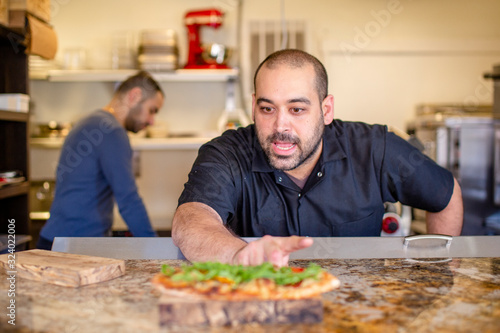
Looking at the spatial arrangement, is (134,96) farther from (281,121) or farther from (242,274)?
(242,274)

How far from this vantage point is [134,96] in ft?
9.42

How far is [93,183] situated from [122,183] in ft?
0.57

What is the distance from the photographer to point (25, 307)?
A: 3.07 ft

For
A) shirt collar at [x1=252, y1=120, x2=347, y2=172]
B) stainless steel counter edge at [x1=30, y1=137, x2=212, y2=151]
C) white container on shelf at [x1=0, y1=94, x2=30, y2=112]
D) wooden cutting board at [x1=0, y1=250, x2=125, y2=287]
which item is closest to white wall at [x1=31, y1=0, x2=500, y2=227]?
stainless steel counter edge at [x1=30, y1=137, x2=212, y2=151]

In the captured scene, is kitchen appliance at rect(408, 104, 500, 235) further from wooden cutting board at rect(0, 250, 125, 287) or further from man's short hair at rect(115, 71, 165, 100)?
wooden cutting board at rect(0, 250, 125, 287)

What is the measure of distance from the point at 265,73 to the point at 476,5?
12.0 feet

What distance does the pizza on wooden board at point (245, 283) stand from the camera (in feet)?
2.79

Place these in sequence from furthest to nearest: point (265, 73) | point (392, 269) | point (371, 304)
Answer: point (265, 73) < point (392, 269) < point (371, 304)

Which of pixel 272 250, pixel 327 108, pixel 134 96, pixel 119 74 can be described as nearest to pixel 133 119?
pixel 134 96

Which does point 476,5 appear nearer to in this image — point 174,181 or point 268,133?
point 174,181

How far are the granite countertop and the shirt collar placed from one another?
0.52 metres

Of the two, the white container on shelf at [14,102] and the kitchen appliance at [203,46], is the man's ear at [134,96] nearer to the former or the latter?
the white container on shelf at [14,102]

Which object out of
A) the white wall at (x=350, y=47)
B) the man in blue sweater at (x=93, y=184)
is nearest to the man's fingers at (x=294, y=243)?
the man in blue sweater at (x=93, y=184)

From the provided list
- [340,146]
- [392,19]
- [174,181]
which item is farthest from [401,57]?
[340,146]
